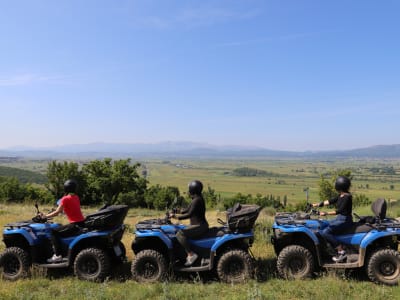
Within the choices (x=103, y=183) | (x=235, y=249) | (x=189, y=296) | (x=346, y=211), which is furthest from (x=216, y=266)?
(x=103, y=183)

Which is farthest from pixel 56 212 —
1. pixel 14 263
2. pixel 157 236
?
pixel 157 236

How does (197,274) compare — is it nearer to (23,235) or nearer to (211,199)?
(23,235)

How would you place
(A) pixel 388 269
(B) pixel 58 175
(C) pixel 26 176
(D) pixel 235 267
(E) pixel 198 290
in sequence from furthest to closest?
1. (C) pixel 26 176
2. (B) pixel 58 175
3. (D) pixel 235 267
4. (A) pixel 388 269
5. (E) pixel 198 290

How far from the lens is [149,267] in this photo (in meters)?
6.93

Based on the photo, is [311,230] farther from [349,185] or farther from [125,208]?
[125,208]

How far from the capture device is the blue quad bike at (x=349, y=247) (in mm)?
6539

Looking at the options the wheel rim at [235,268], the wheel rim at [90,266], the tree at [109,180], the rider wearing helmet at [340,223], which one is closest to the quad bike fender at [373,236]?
the rider wearing helmet at [340,223]

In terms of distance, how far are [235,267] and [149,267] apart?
5.52 feet

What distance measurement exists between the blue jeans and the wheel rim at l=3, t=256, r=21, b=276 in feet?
20.1

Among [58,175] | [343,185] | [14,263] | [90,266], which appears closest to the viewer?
[343,185]

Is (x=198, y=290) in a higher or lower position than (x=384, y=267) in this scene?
lower

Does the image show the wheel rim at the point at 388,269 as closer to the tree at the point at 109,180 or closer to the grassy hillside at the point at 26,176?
the tree at the point at 109,180

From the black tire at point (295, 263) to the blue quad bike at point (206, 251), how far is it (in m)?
0.62

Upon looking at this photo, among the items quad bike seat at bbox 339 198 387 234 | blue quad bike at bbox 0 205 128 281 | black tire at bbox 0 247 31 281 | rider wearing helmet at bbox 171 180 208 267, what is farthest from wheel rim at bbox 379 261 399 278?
black tire at bbox 0 247 31 281
